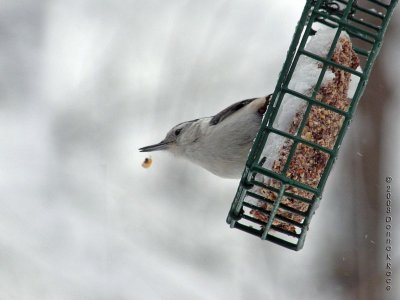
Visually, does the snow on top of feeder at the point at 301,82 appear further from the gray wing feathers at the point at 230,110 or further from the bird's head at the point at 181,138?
the bird's head at the point at 181,138

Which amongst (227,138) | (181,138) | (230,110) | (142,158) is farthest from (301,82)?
(142,158)

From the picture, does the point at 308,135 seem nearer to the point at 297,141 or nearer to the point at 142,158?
the point at 297,141

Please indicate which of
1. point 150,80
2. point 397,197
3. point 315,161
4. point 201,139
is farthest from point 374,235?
point 150,80

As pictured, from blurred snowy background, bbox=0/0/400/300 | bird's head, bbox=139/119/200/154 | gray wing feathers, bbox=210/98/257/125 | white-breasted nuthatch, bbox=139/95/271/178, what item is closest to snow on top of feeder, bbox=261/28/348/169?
white-breasted nuthatch, bbox=139/95/271/178

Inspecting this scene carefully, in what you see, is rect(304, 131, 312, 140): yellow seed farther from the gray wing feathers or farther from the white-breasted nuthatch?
the gray wing feathers

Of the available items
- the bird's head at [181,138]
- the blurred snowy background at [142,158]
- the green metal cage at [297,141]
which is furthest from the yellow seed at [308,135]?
the blurred snowy background at [142,158]

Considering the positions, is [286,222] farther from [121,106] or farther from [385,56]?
[121,106]

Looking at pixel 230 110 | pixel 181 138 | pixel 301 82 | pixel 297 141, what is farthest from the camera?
pixel 181 138
